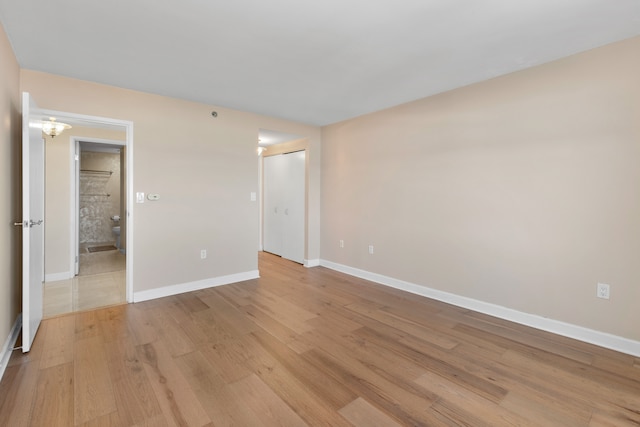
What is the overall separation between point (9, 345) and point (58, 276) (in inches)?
94.8

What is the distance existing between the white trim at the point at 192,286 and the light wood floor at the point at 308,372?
0.27 metres

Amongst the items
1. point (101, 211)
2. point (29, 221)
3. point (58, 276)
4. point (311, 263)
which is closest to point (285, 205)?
point (311, 263)

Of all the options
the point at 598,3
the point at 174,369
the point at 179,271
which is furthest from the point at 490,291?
the point at 179,271

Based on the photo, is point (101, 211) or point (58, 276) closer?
point (58, 276)

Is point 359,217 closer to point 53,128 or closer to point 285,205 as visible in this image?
point 285,205

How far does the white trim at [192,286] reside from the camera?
3.34 metres

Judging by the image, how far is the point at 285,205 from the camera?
5.55 meters

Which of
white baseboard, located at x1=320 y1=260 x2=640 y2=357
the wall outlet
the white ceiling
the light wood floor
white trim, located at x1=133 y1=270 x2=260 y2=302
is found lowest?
the light wood floor

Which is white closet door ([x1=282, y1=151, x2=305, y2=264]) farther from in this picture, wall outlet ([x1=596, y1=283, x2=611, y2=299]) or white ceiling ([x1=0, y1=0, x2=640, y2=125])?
wall outlet ([x1=596, y1=283, x2=611, y2=299])

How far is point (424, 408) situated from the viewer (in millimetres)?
1653

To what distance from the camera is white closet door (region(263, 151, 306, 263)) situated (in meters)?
5.16

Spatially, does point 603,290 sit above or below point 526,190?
below

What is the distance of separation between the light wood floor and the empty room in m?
0.02

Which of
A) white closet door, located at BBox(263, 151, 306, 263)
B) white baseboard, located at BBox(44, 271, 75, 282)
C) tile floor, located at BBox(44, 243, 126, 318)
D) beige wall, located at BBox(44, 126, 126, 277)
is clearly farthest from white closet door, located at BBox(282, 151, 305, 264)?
white baseboard, located at BBox(44, 271, 75, 282)
